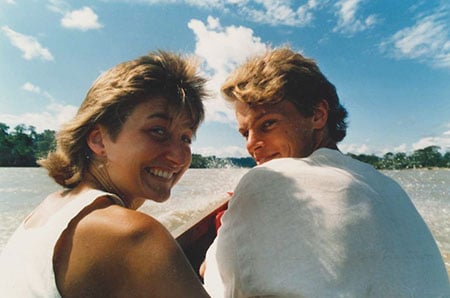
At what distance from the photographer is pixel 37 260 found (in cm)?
96

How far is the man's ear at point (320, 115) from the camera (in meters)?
1.96

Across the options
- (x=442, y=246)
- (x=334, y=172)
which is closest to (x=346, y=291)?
(x=334, y=172)

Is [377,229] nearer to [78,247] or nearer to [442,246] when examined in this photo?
[78,247]

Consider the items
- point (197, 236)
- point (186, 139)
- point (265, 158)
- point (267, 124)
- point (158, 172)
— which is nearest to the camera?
point (158, 172)

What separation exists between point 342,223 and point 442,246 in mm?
9077

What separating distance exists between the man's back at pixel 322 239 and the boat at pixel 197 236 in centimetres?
211

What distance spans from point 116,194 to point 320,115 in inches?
48.4

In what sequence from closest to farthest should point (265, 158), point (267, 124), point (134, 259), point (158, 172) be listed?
point (134, 259) < point (158, 172) < point (267, 124) < point (265, 158)

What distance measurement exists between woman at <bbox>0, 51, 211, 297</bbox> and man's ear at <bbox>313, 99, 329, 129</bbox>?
727mm

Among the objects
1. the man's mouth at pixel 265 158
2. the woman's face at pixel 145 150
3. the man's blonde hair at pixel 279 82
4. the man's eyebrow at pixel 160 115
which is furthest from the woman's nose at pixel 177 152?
the man's mouth at pixel 265 158

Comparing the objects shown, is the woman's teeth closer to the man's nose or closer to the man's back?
the man's back

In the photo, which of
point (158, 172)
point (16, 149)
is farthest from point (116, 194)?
A: point (16, 149)

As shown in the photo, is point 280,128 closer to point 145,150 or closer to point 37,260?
point 145,150

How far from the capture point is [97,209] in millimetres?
1002
